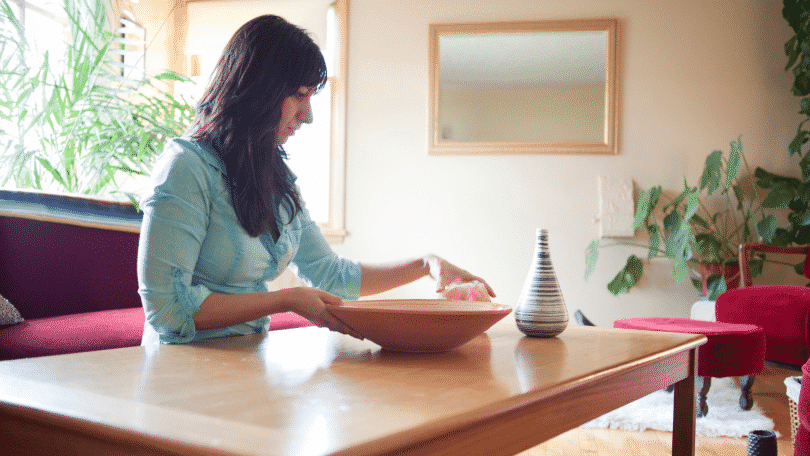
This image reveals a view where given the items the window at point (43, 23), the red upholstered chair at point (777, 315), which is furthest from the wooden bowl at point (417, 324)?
the window at point (43, 23)

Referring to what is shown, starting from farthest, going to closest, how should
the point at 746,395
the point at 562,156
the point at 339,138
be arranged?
1. the point at 339,138
2. the point at 562,156
3. the point at 746,395

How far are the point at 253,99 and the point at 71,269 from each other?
52.7 inches

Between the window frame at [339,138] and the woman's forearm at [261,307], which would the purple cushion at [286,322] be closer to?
the woman's forearm at [261,307]

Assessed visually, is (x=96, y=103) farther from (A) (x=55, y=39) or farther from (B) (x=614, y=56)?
(B) (x=614, y=56)

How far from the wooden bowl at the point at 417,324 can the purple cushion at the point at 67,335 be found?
41.7 inches

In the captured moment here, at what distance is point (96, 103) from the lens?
2600mm

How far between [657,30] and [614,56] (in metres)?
0.30

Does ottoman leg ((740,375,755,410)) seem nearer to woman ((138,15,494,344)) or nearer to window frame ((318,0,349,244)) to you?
woman ((138,15,494,344))

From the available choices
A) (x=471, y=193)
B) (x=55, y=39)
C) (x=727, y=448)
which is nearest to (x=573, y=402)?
(x=727, y=448)

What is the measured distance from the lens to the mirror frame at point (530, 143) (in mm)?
3902

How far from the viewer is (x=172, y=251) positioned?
104 cm

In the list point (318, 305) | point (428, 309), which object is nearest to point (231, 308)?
point (318, 305)

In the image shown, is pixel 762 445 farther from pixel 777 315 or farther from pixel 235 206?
pixel 777 315

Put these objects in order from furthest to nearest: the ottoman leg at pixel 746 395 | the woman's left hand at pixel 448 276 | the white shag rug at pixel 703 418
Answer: the ottoman leg at pixel 746 395
the white shag rug at pixel 703 418
the woman's left hand at pixel 448 276
